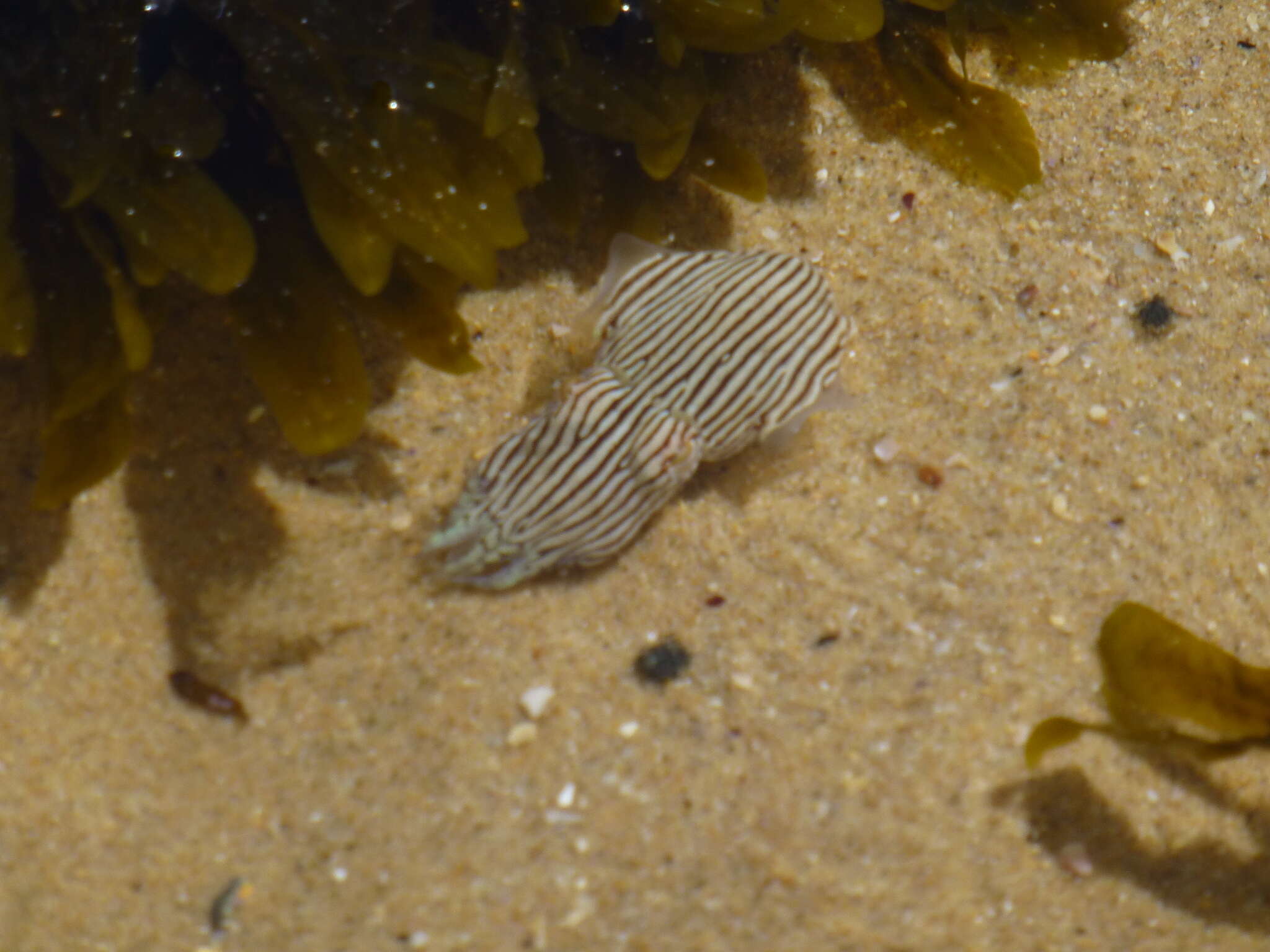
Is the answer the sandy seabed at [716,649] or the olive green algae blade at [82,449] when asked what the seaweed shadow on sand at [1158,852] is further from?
the olive green algae blade at [82,449]

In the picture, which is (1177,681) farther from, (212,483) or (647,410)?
(212,483)

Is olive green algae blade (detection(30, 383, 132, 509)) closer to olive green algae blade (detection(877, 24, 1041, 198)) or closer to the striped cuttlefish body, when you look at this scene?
the striped cuttlefish body

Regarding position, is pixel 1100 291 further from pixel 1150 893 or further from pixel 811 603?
pixel 1150 893

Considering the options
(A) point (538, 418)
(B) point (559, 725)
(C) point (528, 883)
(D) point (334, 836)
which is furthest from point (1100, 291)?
(D) point (334, 836)

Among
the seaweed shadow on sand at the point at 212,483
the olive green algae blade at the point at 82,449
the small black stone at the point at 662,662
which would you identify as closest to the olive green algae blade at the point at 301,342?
the seaweed shadow on sand at the point at 212,483

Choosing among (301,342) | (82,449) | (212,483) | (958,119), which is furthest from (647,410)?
(958,119)

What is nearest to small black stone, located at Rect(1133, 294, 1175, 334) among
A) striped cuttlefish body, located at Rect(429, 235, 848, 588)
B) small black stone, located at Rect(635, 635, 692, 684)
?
striped cuttlefish body, located at Rect(429, 235, 848, 588)

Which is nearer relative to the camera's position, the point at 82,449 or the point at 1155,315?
the point at 82,449
